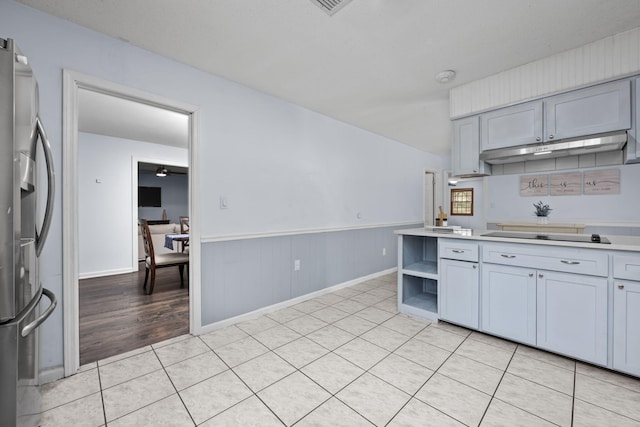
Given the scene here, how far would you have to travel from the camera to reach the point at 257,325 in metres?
2.69

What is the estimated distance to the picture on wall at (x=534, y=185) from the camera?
5.23 m

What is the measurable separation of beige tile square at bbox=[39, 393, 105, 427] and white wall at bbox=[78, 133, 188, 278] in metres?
3.76

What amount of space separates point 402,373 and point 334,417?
64 cm

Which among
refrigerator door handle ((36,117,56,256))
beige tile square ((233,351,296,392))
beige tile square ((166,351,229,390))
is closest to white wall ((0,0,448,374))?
refrigerator door handle ((36,117,56,256))

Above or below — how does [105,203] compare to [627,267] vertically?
above

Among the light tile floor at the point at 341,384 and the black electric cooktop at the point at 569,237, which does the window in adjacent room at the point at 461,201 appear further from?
the light tile floor at the point at 341,384

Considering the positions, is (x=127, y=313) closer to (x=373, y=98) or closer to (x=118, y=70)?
(x=118, y=70)

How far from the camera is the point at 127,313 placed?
117 inches

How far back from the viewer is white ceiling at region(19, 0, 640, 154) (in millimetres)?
1750

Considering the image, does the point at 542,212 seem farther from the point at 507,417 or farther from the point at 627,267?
the point at 507,417

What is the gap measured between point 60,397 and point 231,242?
5.00 ft

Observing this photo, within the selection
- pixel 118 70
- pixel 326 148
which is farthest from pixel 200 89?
pixel 326 148

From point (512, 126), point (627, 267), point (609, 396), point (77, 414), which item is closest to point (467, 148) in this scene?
point (512, 126)

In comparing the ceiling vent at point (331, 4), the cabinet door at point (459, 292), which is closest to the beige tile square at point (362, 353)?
the cabinet door at point (459, 292)
